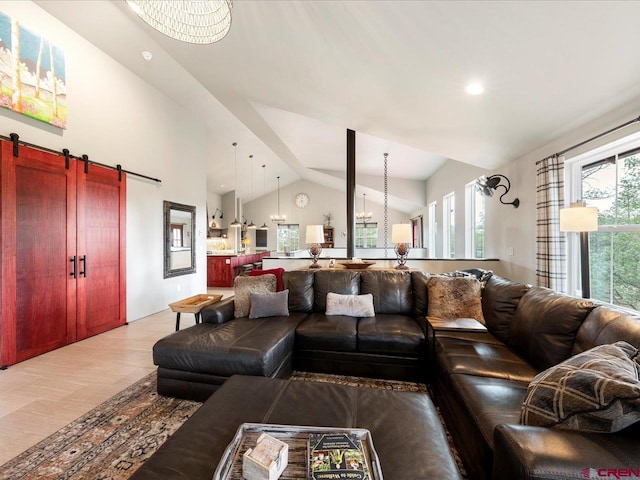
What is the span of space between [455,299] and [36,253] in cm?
446

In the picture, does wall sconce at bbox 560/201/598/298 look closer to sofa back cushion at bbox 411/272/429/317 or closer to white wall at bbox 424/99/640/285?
white wall at bbox 424/99/640/285

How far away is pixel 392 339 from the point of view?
2422 mm

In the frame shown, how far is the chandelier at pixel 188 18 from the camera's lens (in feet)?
5.47

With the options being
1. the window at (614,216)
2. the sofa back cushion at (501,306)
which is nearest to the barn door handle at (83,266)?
the sofa back cushion at (501,306)

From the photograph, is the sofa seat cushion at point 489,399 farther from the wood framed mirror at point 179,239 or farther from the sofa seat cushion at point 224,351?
the wood framed mirror at point 179,239

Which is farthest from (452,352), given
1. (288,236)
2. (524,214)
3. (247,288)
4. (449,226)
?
(288,236)

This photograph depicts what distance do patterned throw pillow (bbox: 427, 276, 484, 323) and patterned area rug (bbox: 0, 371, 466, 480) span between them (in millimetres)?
785

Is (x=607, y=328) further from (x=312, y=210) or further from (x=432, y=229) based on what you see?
(x=312, y=210)

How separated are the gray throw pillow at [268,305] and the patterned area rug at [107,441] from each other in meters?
0.96

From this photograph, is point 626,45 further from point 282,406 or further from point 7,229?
point 7,229

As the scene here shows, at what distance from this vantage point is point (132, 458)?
158 cm

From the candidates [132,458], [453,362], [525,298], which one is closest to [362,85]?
[525,298]

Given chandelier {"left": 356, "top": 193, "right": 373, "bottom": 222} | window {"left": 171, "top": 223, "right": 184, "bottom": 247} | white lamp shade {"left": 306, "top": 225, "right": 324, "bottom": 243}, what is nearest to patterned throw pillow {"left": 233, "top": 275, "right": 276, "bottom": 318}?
white lamp shade {"left": 306, "top": 225, "right": 324, "bottom": 243}

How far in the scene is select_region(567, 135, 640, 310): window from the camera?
2.33 metres
